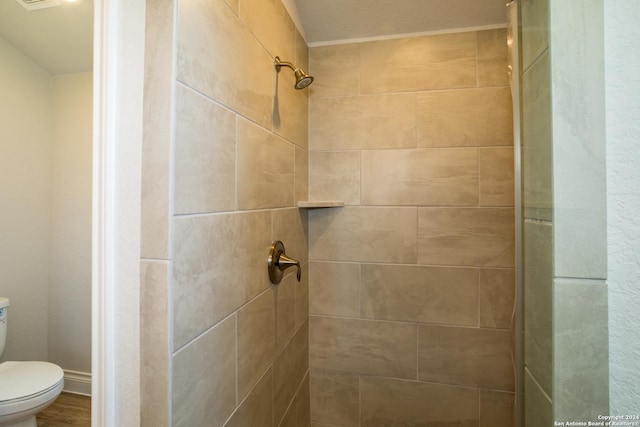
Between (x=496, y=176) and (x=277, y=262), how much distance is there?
109 cm

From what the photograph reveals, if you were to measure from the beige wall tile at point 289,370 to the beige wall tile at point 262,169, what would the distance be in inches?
25.1

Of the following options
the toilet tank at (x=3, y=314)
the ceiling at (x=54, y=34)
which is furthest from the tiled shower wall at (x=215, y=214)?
the toilet tank at (x=3, y=314)

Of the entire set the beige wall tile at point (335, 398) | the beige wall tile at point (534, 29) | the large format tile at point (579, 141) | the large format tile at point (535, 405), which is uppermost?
the beige wall tile at point (534, 29)

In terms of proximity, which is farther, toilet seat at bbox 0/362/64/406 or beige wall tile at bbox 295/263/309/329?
beige wall tile at bbox 295/263/309/329

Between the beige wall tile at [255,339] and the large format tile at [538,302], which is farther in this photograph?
the beige wall tile at [255,339]

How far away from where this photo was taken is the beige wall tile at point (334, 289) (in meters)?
1.52

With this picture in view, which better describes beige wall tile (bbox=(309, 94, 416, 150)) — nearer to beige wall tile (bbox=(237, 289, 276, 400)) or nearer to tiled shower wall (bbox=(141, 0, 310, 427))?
tiled shower wall (bbox=(141, 0, 310, 427))

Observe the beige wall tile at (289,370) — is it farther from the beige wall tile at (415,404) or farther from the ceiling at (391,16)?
the ceiling at (391,16)

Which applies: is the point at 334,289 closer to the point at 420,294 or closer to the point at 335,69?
the point at 420,294

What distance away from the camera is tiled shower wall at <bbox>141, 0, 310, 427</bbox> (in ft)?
1.97

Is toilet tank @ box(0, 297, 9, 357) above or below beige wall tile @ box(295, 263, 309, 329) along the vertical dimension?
above

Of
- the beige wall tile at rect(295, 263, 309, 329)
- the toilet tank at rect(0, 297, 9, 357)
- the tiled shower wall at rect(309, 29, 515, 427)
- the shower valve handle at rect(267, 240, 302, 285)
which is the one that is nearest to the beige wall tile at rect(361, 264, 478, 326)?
the tiled shower wall at rect(309, 29, 515, 427)

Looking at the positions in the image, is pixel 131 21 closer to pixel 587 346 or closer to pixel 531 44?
pixel 531 44

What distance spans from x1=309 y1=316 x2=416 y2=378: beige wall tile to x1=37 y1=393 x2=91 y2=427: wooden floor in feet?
3.10
